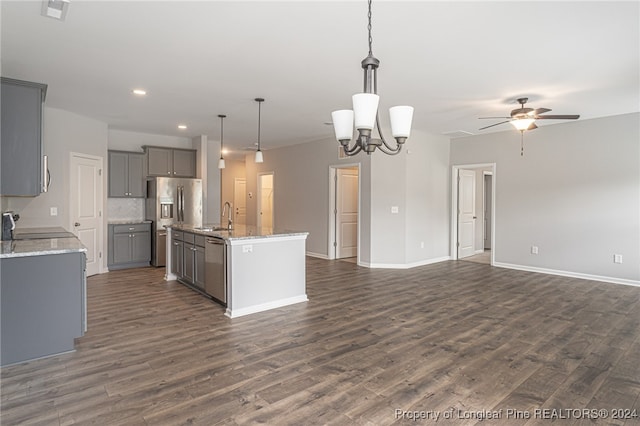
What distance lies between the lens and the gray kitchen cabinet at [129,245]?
6.47m

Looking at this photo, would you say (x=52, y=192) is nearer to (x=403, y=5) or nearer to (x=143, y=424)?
(x=143, y=424)

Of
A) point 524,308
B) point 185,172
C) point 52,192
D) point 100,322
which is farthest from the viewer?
point 185,172

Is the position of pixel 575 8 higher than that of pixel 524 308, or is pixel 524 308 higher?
pixel 575 8

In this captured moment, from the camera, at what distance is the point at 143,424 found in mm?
2062

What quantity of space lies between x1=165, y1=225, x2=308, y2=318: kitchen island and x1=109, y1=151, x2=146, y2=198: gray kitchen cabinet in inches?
111

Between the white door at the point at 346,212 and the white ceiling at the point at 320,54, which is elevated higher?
the white ceiling at the point at 320,54

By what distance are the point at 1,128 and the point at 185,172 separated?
4.09m

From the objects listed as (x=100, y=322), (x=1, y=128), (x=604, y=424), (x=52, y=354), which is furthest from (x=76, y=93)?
(x=604, y=424)

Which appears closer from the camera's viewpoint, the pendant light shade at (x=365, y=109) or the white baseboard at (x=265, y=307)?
the pendant light shade at (x=365, y=109)

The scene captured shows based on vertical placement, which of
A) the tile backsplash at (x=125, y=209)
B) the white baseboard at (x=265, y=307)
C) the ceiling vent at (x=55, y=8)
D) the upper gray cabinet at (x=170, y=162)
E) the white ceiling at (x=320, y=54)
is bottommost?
the white baseboard at (x=265, y=307)

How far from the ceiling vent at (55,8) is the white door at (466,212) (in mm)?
Answer: 7145

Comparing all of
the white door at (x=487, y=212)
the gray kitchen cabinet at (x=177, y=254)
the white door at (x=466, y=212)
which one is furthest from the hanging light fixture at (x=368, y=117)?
the white door at (x=487, y=212)

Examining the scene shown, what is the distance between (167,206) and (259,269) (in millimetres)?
3522

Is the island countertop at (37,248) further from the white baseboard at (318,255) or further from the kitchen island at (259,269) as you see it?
the white baseboard at (318,255)
